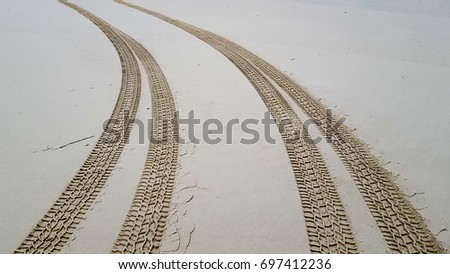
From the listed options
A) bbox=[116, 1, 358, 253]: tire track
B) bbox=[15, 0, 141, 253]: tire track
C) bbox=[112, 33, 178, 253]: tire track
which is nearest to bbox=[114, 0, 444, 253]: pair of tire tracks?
bbox=[116, 1, 358, 253]: tire track

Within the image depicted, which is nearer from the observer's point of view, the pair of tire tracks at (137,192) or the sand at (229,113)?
the pair of tire tracks at (137,192)

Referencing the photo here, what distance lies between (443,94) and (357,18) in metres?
5.29

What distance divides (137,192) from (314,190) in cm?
204

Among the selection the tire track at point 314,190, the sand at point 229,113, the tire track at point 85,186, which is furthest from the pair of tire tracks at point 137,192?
the tire track at point 314,190

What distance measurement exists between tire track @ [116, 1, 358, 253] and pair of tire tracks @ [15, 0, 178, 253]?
1546mm

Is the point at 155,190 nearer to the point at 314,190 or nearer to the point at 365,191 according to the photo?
the point at 314,190

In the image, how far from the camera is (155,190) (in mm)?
3084

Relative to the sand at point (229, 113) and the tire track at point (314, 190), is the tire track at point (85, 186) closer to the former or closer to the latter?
the sand at point (229, 113)

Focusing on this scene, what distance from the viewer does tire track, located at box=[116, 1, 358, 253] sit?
2.61 metres

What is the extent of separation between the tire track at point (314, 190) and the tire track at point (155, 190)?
5.03ft

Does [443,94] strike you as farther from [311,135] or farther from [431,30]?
[431,30]

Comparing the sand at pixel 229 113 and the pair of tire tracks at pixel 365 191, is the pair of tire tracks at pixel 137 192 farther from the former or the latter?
the pair of tire tracks at pixel 365 191

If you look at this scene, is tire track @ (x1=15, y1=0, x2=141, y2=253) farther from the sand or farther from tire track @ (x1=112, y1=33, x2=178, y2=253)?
tire track @ (x1=112, y1=33, x2=178, y2=253)

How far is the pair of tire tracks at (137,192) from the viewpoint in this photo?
260cm
